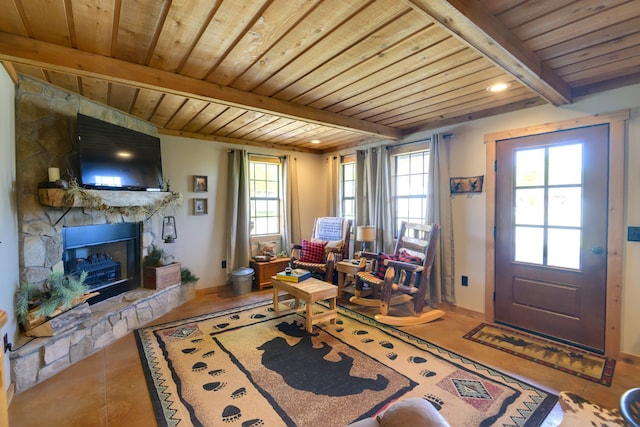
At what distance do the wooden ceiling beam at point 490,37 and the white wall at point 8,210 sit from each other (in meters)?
2.71

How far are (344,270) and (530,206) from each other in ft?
7.26

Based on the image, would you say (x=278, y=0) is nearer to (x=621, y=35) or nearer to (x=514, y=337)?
(x=621, y=35)

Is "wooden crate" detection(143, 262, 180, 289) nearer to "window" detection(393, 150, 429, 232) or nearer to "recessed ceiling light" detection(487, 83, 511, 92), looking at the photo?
"window" detection(393, 150, 429, 232)

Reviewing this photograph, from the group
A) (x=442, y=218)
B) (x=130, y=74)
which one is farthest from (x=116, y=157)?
(x=442, y=218)

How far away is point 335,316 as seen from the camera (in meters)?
3.18

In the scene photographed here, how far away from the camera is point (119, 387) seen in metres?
2.12

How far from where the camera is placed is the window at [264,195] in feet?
16.0

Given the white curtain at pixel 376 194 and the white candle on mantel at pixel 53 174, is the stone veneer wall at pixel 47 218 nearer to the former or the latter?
the white candle on mantel at pixel 53 174

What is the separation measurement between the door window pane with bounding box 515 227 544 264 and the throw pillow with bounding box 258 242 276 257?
10.9 ft

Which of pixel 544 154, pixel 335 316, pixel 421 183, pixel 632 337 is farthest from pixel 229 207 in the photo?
pixel 632 337

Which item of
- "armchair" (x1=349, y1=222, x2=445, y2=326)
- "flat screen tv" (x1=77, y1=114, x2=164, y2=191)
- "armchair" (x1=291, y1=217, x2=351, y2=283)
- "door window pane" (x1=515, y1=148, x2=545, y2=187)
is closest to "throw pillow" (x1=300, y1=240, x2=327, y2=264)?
"armchair" (x1=291, y1=217, x2=351, y2=283)

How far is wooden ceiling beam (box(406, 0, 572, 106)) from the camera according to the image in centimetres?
137

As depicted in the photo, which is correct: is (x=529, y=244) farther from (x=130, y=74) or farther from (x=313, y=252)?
(x=130, y=74)

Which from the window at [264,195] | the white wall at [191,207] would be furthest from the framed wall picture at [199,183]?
the window at [264,195]
